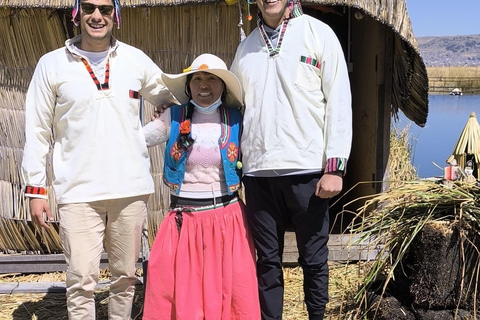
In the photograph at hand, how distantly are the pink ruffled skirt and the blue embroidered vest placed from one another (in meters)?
0.17

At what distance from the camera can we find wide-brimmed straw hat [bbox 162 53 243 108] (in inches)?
118

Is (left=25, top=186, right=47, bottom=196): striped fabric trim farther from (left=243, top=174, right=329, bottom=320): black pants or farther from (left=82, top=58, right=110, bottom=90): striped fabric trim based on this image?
(left=243, top=174, right=329, bottom=320): black pants

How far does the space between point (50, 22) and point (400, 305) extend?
323 centimetres

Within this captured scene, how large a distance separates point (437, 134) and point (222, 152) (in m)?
14.7

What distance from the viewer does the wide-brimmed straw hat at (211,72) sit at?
299cm

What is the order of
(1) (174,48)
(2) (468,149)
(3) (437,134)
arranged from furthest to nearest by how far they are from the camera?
(3) (437,134) → (1) (174,48) → (2) (468,149)

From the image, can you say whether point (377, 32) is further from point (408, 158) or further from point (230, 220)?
point (408, 158)

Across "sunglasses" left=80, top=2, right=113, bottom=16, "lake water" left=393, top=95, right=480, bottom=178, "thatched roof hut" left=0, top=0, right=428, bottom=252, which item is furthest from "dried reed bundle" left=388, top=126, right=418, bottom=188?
"sunglasses" left=80, top=2, right=113, bottom=16

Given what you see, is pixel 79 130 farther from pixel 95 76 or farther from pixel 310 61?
Answer: pixel 310 61

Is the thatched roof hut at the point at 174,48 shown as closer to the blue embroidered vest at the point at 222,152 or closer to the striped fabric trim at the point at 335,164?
the blue embroidered vest at the point at 222,152

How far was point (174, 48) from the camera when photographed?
4.56 metres

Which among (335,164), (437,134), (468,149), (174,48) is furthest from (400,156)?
(437,134)

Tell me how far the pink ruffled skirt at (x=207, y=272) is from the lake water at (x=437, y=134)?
5296 millimetres

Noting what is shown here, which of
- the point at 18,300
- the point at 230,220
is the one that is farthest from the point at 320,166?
the point at 18,300
